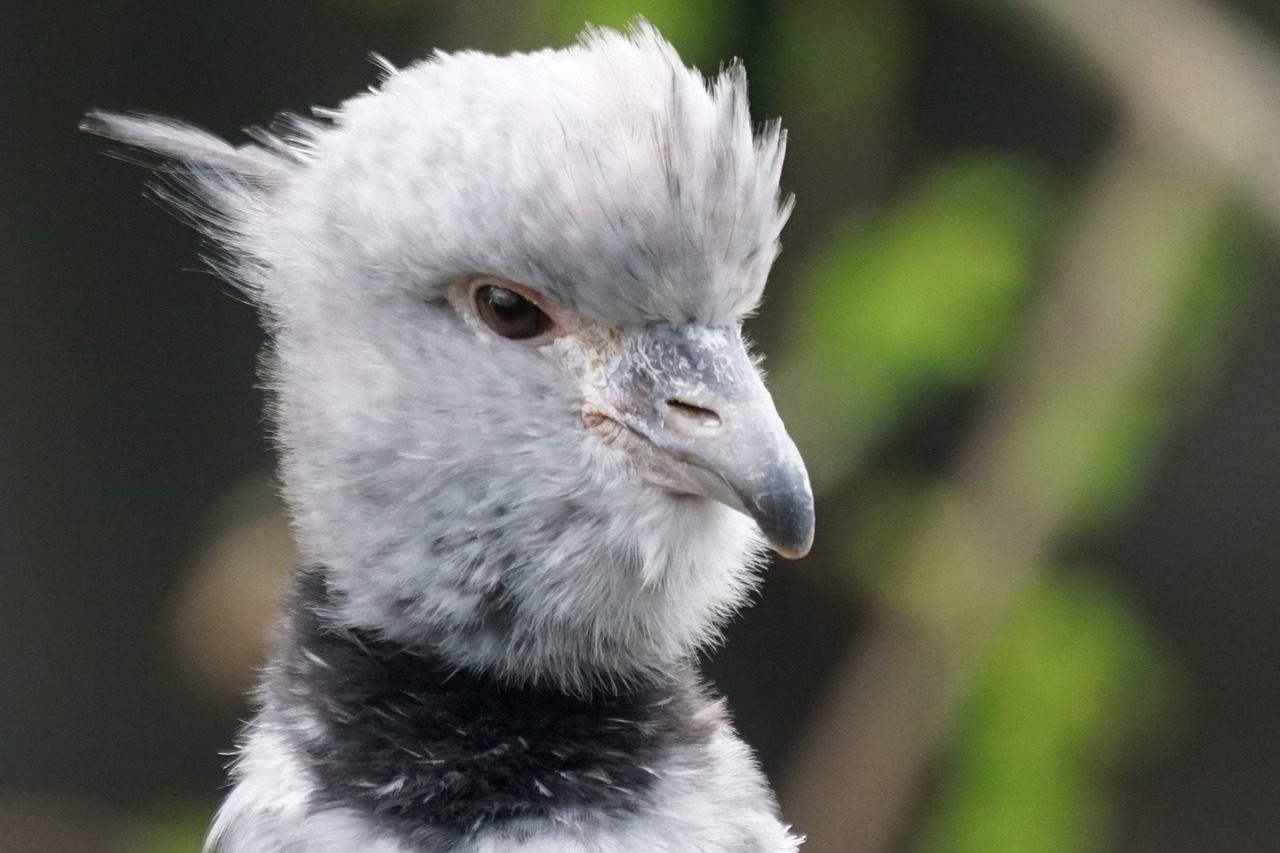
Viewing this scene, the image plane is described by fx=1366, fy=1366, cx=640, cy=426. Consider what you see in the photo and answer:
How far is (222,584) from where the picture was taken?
2.56m

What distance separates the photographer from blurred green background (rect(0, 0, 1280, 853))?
7.54 ft

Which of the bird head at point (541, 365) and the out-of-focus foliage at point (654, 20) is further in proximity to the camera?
the out-of-focus foliage at point (654, 20)

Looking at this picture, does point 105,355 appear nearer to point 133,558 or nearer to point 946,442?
point 133,558

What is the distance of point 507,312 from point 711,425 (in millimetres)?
216

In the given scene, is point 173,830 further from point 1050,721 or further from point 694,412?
point 694,412

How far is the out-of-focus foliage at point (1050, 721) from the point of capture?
226 cm

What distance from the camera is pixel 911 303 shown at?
2184 mm

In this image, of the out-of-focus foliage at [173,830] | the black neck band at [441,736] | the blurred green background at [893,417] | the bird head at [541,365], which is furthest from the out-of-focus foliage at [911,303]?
the out-of-focus foliage at [173,830]

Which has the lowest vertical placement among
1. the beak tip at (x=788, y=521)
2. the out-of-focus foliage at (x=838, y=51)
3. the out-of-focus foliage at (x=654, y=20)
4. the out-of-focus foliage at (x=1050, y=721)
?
the out-of-focus foliage at (x=1050, y=721)

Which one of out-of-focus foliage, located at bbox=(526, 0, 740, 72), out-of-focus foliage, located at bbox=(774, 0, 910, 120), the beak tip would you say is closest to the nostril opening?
the beak tip

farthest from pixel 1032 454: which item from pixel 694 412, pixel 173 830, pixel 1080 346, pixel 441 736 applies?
pixel 173 830

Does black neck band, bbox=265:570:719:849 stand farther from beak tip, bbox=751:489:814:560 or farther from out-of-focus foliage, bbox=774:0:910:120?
out-of-focus foliage, bbox=774:0:910:120

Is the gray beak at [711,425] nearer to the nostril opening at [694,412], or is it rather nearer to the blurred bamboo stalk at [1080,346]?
the nostril opening at [694,412]

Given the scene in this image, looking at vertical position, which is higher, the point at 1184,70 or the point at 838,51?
the point at 1184,70
